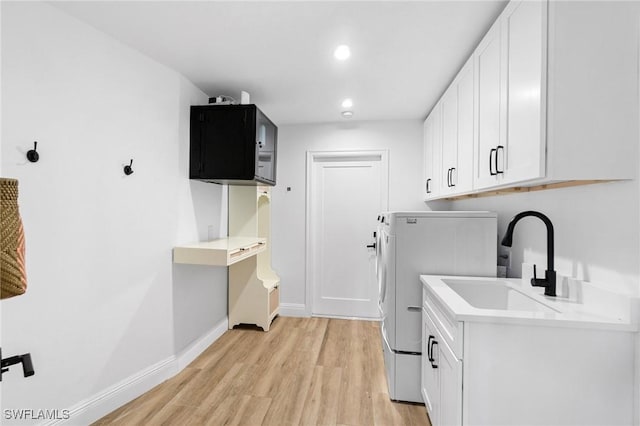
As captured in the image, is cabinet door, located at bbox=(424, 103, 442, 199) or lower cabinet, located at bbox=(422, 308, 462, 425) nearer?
lower cabinet, located at bbox=(422, 308, 462, 425)

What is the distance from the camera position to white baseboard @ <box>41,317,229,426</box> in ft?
5.66

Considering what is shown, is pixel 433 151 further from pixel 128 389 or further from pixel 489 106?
pixel 128 389

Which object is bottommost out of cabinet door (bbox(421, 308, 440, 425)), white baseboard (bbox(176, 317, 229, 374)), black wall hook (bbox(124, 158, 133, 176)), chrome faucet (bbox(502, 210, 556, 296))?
white baseboard (bbox(176, 317, 229, 374))

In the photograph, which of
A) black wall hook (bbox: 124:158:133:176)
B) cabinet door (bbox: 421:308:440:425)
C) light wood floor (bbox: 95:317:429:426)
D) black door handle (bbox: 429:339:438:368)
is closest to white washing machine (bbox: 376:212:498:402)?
cabinet door (bbox: 421:308:440:425)

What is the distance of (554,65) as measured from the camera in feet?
3.74

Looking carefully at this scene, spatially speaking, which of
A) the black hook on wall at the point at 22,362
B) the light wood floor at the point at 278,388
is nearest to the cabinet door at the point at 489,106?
the light wood floor at the point at 278,388

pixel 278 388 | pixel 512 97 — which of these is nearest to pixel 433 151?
pixel 512 97

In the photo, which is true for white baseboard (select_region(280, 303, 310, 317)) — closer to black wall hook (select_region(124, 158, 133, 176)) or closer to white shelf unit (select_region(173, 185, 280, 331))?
white shelf unit (select_region(173, 185, 280, 331))

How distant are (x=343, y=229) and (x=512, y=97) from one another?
2.51m

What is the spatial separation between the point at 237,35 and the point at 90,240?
154 cm

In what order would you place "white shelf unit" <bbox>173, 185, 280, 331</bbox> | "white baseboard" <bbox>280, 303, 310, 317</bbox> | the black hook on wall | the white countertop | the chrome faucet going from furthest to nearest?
1. "white baseboard" <bbox>280, 303, 310, 317</bbox>
2. "white shelf unit" <bbox>173, 185, 280, 331</bbox>
3. the chrome faucet
4. the white countertop
5. the black hook on wall

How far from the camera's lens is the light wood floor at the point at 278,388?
6.21 ft

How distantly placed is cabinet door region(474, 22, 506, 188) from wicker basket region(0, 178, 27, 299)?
75.6 inches

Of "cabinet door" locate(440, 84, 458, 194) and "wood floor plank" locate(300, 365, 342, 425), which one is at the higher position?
"cabinet door" locate(440, 84, 458, 194)
